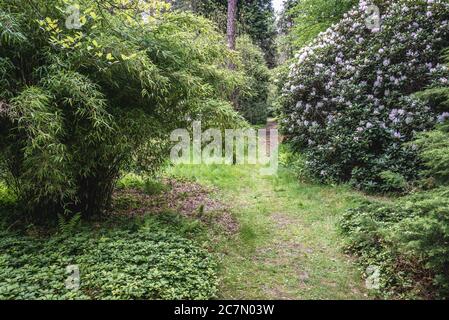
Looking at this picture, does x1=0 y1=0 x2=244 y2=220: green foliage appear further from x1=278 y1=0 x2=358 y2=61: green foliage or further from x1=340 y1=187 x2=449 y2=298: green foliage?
x1=278 y1=0 x2=358 y2=61: green foliage

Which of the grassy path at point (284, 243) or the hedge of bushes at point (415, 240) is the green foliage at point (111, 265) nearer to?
the grassy path at point (284, 243)

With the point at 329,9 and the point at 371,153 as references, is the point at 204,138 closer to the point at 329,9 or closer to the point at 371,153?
the point at 371,153

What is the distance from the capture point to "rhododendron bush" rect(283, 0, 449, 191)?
19.4 ft

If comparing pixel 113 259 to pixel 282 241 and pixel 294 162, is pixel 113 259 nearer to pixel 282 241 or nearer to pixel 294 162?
pixel 282 241

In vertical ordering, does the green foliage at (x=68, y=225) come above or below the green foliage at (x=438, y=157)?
below

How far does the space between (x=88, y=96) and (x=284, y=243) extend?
8.95 feet

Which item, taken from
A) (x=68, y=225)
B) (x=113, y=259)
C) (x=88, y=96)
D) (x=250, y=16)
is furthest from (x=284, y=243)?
(x=250, y=16)

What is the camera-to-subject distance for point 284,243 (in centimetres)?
442

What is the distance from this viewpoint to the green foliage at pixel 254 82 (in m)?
13.9

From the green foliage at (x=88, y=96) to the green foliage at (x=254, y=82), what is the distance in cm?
951

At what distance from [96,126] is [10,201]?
2.10m

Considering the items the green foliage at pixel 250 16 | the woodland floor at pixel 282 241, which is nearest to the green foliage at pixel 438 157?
the woodland floor at pixel 282 241

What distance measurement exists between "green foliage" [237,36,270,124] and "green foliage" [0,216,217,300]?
10642 mm
